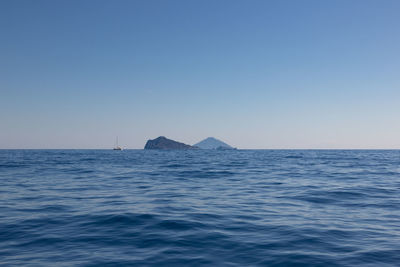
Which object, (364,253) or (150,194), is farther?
(150,194)

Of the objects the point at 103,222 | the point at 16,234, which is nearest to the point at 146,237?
the point at 103,222

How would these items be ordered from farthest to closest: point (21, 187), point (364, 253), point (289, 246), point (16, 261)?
1. point (21, 187)
2. point (289, 246)
3. point (364, 253)
4. point (16, 261)

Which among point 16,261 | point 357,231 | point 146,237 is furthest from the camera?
point 357,231

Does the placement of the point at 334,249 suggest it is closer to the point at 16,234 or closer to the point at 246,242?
the point at 246,242

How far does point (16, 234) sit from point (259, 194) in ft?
38.8

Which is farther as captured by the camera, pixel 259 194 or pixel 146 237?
pixel 259 194

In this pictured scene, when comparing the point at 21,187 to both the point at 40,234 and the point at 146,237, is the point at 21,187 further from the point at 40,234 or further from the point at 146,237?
the point at 146,237

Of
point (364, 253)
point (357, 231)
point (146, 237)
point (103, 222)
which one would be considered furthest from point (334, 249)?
point (103, 222)

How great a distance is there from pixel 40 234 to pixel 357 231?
10.2 meters

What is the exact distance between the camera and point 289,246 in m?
8.05

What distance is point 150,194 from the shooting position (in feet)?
54.0

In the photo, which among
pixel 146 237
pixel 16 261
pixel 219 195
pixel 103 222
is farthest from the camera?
pixel 219 195

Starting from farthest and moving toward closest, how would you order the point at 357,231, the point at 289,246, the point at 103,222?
the point at 103,222, the point at 357,231, the point at 289,246

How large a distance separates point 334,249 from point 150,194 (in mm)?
10796
